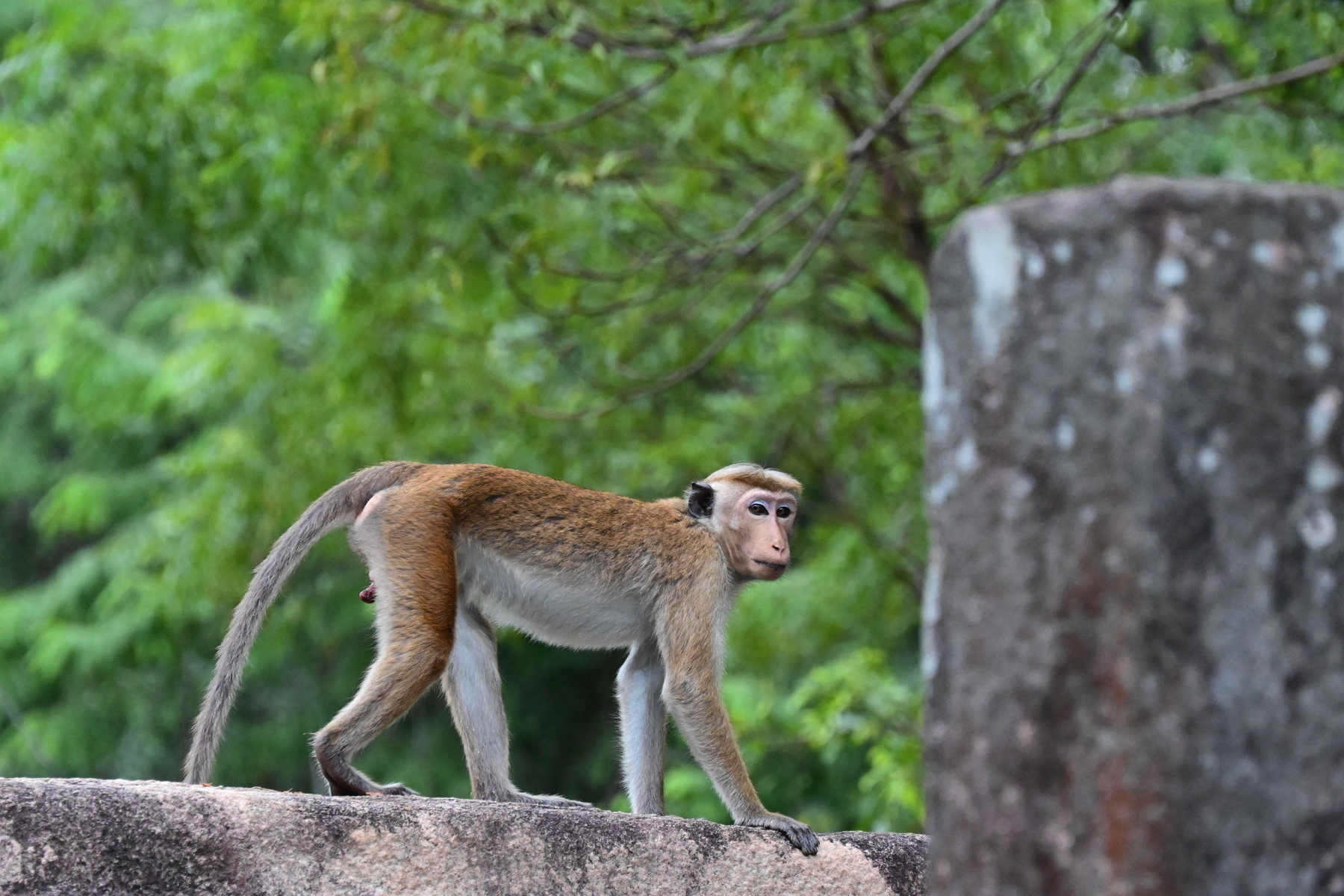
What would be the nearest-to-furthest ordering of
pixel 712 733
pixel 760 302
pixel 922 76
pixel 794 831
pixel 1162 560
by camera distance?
pixel 1162 560
pixel 794 831
pixel 712 733
pixel 922 76
pixel 760 302

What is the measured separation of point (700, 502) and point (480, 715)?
995 millimetres

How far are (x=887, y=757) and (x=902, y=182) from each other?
128 inches

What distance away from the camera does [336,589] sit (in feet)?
40.8

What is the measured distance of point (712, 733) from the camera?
4.28 metres

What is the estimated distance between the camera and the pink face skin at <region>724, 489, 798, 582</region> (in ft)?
15.1

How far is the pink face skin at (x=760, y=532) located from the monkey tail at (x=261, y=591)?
3.25 feet

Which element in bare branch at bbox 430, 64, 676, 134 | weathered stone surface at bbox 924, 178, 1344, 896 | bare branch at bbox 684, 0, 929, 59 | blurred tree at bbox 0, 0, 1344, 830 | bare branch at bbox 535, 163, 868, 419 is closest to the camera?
weathered stone surface at bbox 924, 178, 1344, 896

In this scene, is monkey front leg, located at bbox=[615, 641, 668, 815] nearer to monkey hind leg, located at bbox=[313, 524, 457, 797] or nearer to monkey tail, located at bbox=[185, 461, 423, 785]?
monkey hind leg, located at bbox=[313, 524, 457, 797]

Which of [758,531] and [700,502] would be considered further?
[700,502]

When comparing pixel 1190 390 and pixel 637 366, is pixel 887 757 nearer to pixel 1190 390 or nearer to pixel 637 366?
pixel 637 366

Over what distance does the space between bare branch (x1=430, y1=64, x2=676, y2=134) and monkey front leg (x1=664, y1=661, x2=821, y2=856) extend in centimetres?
295

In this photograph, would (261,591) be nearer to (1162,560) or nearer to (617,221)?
(1162,560)

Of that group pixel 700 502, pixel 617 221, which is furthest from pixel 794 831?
pixel 617 221

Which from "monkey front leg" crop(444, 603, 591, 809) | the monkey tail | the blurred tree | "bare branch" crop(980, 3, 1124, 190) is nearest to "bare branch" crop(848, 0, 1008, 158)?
the blurred tree
